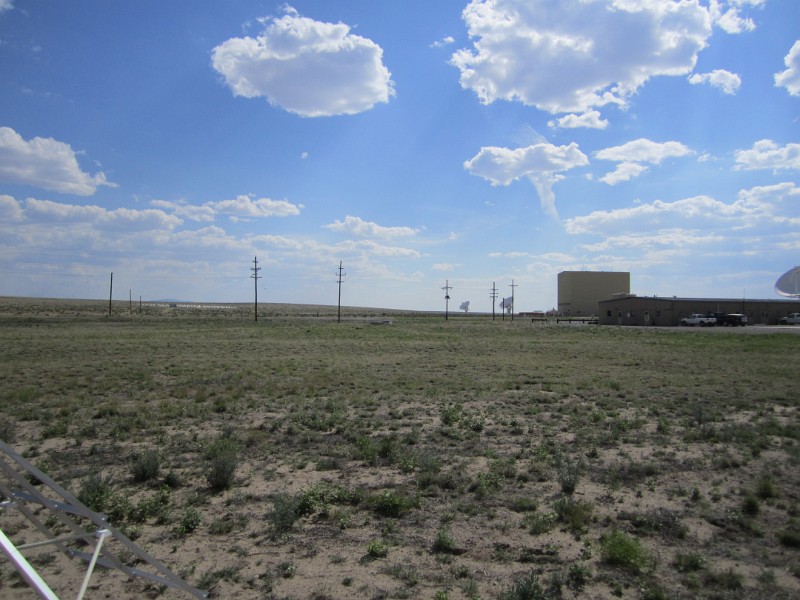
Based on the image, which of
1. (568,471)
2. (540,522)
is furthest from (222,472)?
(568,471)

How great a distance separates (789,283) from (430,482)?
278ft

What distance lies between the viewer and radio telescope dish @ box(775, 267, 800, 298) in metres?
72.0

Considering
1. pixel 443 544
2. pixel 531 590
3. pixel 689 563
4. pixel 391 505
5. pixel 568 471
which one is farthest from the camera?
pixel 568 471

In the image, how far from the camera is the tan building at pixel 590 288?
125 m

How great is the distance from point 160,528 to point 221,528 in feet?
2.60

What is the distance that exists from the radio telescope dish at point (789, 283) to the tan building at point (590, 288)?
49.2 metres

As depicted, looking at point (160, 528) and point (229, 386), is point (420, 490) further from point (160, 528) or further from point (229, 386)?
point (229, 386)

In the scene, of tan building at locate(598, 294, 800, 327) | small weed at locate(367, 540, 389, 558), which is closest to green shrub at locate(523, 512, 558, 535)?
small weed at locate(367, 540, 389, 558)

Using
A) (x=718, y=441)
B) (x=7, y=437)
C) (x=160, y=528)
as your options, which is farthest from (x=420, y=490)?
(x=7, y=437)

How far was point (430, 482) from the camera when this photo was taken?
8422mm

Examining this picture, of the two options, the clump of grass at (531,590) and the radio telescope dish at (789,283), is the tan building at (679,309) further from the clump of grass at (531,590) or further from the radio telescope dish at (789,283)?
the clump of grass at (531,590)

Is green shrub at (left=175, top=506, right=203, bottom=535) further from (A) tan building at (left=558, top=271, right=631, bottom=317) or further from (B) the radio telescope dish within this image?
(A) tan building at (left=558, top=271, right=631, bottom=317)

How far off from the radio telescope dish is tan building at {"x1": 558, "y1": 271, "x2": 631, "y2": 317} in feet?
162

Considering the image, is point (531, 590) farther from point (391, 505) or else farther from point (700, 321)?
point (700, 321)
